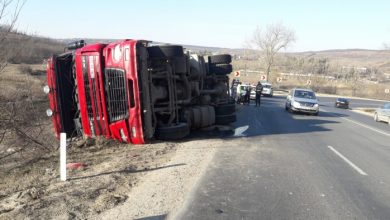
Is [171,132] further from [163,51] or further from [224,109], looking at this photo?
[224,109]

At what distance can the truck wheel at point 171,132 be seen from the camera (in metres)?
12.1

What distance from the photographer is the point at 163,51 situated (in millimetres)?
11961

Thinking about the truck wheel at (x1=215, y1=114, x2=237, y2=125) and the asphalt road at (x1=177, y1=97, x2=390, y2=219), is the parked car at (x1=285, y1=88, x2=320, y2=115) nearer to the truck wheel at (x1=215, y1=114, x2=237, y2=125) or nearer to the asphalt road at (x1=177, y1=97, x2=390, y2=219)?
the truck wheel at (x1=215, y1=114, x2=237, y2=125)

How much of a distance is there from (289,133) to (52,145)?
26.0ft

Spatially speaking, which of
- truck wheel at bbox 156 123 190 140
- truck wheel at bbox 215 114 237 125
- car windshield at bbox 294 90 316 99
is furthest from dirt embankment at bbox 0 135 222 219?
car windshield at bbox 294 90 316 99

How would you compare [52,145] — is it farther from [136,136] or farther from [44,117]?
[44,117]

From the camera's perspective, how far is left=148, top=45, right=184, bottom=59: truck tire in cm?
1189

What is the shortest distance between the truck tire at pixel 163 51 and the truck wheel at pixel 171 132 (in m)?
1.93

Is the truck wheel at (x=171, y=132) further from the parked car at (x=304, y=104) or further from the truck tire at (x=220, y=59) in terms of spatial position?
the parked car at (x=304, y=104)

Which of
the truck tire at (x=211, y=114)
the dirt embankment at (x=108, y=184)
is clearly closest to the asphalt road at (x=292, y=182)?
the dirt embankment at (x=108, y=184)

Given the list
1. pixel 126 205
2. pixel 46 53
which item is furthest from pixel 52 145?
pixel 46 53

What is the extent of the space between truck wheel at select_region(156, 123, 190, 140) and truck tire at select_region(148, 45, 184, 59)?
1.93 metres

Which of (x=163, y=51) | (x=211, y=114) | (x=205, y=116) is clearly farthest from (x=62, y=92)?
(x=211, y=114)

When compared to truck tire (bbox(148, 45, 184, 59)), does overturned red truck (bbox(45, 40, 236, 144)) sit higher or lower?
lower
